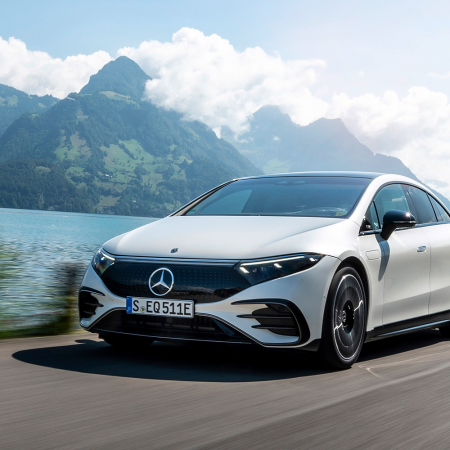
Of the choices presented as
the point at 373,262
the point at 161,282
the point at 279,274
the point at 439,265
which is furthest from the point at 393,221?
the point at 161,282

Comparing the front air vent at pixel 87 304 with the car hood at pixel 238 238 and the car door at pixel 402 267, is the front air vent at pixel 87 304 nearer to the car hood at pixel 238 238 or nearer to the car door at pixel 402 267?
the car hood at pixel 238 238

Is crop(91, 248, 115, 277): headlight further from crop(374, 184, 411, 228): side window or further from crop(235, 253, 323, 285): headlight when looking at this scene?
crop(374, 184, 411, 228): side window

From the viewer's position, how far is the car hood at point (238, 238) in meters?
4.31

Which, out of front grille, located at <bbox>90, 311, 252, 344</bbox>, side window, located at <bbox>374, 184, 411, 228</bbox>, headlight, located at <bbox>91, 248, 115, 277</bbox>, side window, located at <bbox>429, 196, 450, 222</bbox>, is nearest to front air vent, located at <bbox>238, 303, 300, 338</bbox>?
front grille, located at <bbox>90, 311, 252, 344</bbox>

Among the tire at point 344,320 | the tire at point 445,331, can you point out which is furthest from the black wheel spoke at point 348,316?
the tire at point 445,331

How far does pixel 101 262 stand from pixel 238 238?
1.00m

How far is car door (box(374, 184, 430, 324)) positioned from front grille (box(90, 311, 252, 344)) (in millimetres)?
1440

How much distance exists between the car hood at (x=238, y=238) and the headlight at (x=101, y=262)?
54 millimetres

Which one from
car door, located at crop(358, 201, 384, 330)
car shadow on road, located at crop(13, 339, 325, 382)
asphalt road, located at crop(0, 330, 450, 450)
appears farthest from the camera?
car door, located at crop(358, 201, 384, 330)

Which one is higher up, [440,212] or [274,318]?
[440,212]

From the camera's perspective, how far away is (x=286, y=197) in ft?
18.1

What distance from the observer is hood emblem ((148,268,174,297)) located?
4270 mm

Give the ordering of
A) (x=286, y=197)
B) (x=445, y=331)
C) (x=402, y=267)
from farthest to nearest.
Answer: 1. (x=445, y=331)
2. (x=286, y=197)
3. (x=402, y=267)

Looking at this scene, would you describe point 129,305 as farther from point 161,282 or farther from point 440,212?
point 440,212
